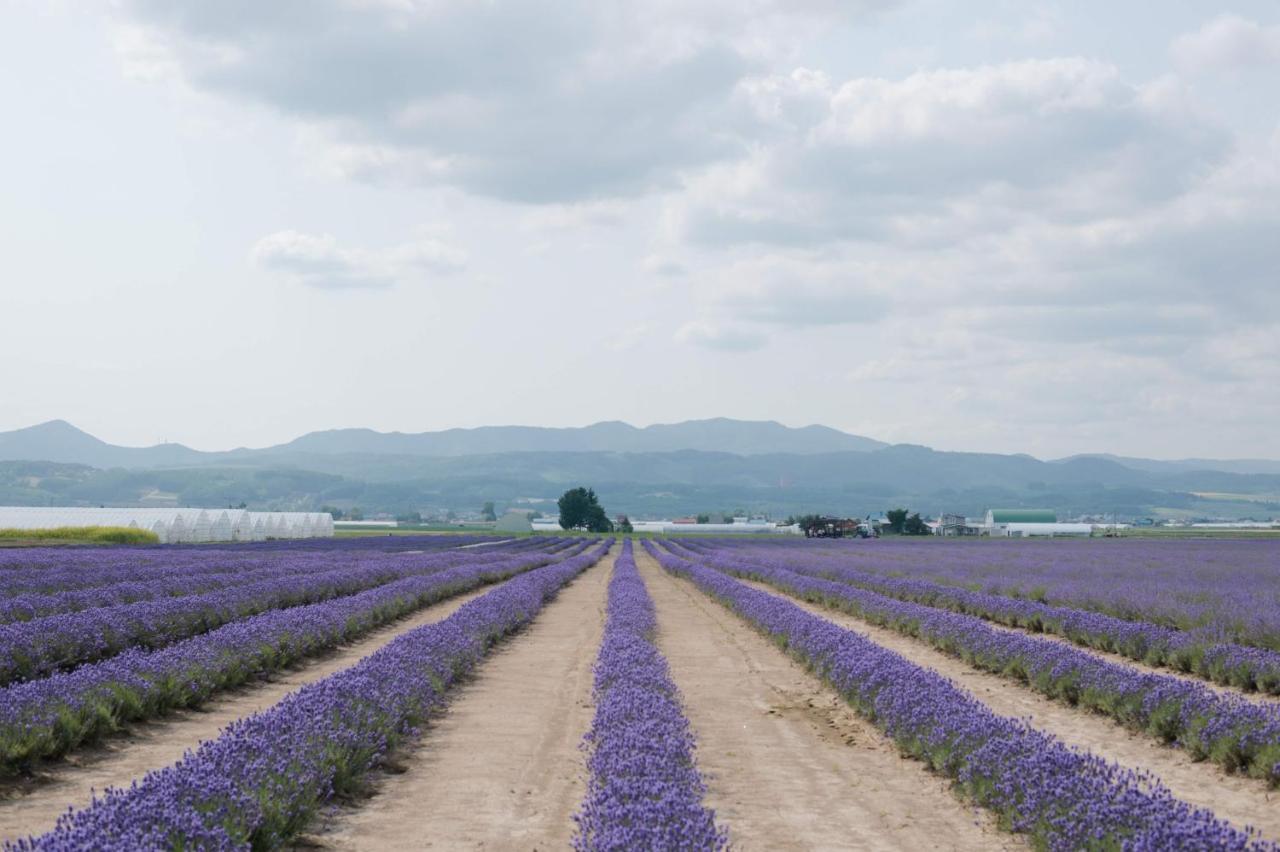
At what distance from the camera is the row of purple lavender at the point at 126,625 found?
1220 cm

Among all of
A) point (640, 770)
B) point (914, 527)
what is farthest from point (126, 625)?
point (914, 527)

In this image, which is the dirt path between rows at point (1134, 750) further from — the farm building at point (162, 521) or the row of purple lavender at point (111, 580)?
the farm building at point (162, 521)

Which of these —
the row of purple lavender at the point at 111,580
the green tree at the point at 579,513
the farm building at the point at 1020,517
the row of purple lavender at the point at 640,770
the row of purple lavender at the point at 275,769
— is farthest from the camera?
the farm building at the point at 1020,517

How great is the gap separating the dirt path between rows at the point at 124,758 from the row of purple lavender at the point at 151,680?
0.55ft

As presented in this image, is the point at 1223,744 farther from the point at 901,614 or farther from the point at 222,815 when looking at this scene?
the point at 901,614

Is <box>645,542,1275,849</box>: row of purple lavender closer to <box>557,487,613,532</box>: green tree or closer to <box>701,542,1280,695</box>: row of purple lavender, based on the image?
<box>701,542,1280,695</box>: row of purple lavender

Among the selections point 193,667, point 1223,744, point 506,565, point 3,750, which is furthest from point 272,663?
point 506,565

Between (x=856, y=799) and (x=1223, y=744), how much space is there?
3.23 meters

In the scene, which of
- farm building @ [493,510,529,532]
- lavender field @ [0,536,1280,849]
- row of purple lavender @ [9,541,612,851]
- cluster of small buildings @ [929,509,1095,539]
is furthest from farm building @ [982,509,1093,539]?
row of purple lavender @ [9,541,612,851]

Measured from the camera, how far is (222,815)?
602 cm

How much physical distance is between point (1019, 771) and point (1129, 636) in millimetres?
10487

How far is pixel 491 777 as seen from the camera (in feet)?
29.1

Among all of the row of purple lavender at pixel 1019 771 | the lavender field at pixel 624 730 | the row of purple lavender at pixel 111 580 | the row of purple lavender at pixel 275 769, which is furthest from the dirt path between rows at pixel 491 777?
the row of purple lavender at pixel 111 580

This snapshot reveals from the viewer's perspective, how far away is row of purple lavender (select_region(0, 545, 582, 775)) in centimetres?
874
